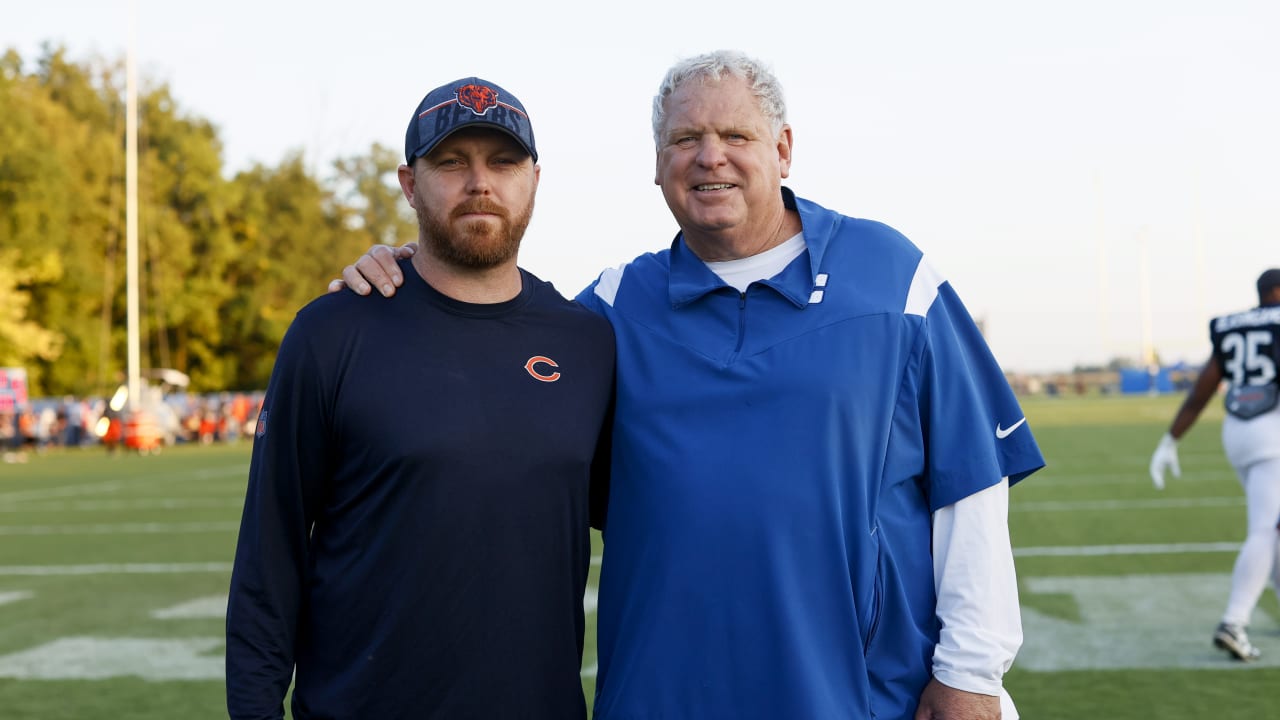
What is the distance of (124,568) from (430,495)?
9.56 meters

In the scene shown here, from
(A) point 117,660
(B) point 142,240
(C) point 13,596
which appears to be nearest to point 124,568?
(C) point 13,596

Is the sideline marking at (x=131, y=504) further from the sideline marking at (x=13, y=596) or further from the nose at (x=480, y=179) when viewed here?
the nose at (x=480, y=179)

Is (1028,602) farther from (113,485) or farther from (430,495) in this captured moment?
(113,485)

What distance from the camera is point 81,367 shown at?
155ft

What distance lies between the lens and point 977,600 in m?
2.78

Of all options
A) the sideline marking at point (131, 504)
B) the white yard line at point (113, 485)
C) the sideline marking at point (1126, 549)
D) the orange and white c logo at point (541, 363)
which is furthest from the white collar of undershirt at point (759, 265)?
the white yard line at point (113, 485)

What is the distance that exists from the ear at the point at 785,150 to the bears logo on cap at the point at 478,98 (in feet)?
2.30

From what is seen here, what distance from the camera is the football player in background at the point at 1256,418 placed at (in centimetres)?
695

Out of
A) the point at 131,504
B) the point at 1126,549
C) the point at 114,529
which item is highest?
the point at 1126,549

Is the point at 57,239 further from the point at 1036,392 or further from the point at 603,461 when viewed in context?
the point at 1036,392

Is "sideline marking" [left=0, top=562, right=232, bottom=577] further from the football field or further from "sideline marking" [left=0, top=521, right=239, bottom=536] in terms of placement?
"sideline marking" [left=0, top=521, right=239, bottom=536]

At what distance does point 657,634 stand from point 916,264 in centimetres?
104

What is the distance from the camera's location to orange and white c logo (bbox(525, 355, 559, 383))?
2.92 metres

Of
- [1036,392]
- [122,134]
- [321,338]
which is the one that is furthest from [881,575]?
[1036,392]
